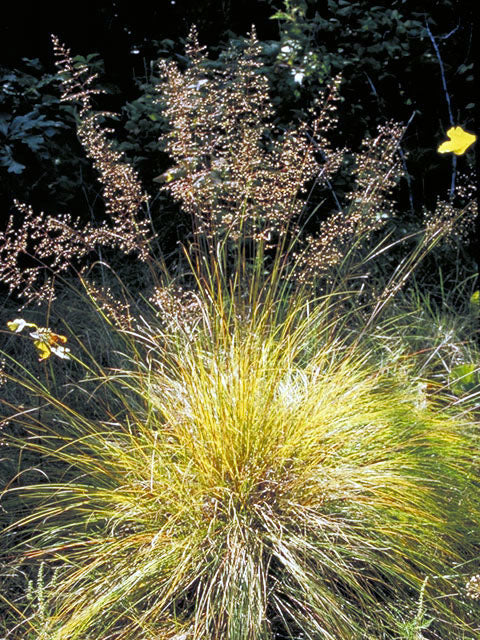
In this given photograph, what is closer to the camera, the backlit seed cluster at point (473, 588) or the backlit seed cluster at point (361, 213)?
the backlit seed cluster at point (473, 588)

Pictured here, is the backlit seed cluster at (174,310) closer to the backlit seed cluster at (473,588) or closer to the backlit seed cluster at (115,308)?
the backlit seed cluster at (115,308)

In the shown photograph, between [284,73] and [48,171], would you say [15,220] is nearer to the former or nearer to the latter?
[48,171]

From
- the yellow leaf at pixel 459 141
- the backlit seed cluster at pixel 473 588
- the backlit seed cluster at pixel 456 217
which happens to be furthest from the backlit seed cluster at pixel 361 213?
the yellow leaf at pixel 459 141

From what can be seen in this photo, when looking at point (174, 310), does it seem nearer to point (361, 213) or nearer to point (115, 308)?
point (115, 308)

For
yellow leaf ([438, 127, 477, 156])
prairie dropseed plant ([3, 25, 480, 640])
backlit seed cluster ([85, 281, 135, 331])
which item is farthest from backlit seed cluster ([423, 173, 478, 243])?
yellow leaf ([438, 127, 477, 156])

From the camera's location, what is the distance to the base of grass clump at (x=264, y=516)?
7.04 feet

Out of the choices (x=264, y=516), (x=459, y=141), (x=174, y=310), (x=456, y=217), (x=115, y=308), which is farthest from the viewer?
(x=115, y=308)

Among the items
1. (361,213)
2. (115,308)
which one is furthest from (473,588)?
(115,308)

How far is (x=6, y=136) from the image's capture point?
4.54 metres

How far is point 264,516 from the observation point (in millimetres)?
2217

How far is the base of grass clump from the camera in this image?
215 centimetres

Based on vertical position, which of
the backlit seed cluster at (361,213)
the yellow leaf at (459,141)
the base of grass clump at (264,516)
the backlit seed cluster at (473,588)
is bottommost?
the backlit seed cluster at (473,588)

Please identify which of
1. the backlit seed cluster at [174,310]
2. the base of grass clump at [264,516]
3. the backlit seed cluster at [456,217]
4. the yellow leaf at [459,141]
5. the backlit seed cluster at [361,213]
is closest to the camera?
the yellow leaf at [459,141]

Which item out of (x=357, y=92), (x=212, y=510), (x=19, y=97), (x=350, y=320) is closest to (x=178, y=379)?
(x=212, y=510)
